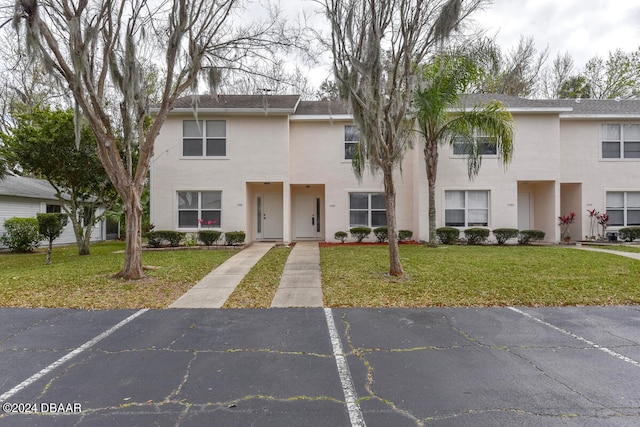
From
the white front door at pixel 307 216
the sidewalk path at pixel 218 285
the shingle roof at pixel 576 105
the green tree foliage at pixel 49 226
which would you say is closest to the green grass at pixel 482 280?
the sidewalk path at pixel 218 285

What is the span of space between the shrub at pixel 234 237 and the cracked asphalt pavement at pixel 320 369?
26.7 ft

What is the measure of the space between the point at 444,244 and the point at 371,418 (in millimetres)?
12249

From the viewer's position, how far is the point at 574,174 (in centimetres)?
1487

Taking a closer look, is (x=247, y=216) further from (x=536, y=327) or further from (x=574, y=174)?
(x=574, y=174)

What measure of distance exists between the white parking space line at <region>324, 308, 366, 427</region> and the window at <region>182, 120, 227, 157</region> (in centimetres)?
1139

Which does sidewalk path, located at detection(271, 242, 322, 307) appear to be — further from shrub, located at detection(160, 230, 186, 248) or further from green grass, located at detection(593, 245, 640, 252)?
green grass, located at detection(593, 245, 640, 252)

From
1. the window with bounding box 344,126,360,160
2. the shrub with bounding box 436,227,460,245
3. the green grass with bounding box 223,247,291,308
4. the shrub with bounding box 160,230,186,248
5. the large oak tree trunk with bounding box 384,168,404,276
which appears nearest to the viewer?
the green grass with bounding box 223,247,291,308

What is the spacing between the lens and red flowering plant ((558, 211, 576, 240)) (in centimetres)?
1438

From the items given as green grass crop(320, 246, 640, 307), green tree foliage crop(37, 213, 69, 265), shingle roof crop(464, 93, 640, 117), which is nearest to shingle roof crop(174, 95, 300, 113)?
green tree foliage crop(37, 213, 69, 265)

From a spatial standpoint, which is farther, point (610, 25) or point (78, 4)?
point (610, 25)

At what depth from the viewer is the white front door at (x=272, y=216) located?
53.1ft

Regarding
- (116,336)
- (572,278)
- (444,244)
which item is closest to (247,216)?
(444,244)

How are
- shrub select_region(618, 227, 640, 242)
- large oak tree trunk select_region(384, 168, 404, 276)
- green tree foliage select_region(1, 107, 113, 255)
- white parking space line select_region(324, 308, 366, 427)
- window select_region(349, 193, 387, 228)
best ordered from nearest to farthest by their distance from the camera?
white parking space line select_region(324, 308, 366, 427), large oak tree trunk select_region(384, 168, 404, 276), green tree foliage select_region(1, 107, 113, 255), shrub select_region(618, 227, 640, 242), window select_region(349, 193, 387, 228)

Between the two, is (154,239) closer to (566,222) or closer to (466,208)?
(466,208)
